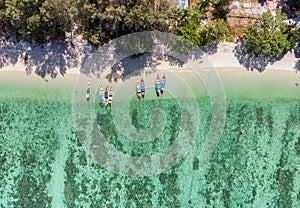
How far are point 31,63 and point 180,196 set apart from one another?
1414cm

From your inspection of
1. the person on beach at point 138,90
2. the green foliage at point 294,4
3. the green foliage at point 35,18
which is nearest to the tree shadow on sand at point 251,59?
the green foliage at point 294,4

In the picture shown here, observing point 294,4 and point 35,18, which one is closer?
point 35,18

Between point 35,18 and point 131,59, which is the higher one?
point 35,18

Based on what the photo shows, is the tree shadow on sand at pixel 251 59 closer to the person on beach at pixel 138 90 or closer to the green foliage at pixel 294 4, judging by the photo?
the green foliage at pixel 294 4

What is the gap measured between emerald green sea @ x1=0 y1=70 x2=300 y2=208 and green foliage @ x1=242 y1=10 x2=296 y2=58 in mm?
2810

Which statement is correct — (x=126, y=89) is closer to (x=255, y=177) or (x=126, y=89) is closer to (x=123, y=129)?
(x=123, y=129)

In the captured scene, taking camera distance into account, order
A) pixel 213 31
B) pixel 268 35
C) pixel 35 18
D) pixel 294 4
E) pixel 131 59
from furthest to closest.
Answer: pixel 131 59 < pixel 294 4 < pixel 213 31 < pixel 268 35 < pixel 35 18

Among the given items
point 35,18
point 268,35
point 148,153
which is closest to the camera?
point 35,18

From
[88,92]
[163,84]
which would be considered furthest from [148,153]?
[88,92]

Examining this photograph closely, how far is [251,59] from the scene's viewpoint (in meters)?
25.3

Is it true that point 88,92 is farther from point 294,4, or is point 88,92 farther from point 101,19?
point 294,4

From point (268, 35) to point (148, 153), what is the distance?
37.4 ft

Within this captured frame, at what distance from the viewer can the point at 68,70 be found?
25.1 metres

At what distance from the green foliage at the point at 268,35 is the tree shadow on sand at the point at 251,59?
43.7 inches
